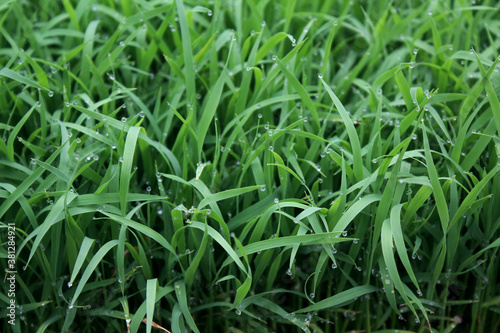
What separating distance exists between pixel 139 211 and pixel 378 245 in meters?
0.52

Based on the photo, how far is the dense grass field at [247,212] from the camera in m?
1.05

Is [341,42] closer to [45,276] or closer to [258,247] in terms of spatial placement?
[258,247]

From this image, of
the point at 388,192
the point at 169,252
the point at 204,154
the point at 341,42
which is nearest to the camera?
the point at 388,192

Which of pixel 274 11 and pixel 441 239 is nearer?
pixel 441 239

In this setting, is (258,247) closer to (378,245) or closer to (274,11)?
(378,245)

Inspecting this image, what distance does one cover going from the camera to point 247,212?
3.71 feet

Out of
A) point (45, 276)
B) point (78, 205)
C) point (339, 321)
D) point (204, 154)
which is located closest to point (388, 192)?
point (339, 321)

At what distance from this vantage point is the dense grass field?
1.05 metres

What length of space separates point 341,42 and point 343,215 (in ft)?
2.48

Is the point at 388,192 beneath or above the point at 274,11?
beneath

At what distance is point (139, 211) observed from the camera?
114 cm

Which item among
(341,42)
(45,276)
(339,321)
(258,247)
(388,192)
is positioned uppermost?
(341,42)

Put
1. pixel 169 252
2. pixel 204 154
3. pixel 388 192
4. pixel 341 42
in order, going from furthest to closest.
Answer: pixel 341 42 < pixel 204 154 < pixel 169 252 < pixel 388 192

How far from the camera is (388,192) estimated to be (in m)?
1.03
